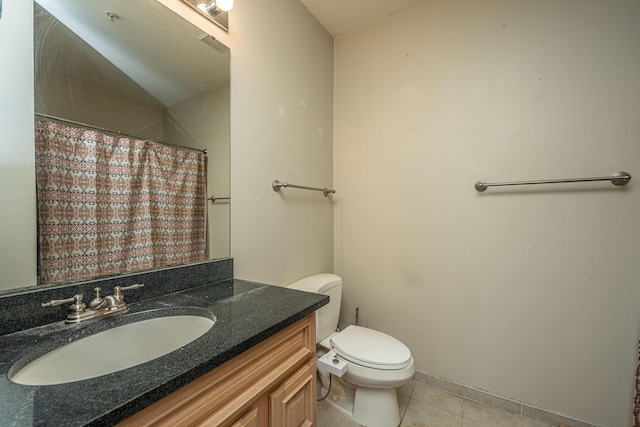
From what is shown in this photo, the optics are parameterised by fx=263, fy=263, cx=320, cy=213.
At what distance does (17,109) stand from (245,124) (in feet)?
2.52

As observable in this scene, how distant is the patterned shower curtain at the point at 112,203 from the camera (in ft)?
2.48

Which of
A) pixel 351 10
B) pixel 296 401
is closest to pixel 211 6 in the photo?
pixel 351 10

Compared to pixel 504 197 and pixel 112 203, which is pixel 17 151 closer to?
pixel 112 203

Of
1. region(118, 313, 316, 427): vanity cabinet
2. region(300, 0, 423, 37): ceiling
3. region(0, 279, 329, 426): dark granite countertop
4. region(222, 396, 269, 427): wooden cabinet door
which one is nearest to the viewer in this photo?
region(0, 279, 329, 426): dark granite countertop

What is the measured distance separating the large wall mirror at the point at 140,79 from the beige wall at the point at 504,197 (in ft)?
3.48

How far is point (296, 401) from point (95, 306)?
26.7 inches

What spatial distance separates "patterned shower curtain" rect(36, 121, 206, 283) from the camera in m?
0.76

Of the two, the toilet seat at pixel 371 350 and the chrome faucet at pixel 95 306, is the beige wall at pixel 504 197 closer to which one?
the toilet seat at pixel 371 350

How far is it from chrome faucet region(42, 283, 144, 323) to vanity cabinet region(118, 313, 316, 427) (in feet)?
1.36

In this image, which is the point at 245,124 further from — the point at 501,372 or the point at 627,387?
the point at 627,387

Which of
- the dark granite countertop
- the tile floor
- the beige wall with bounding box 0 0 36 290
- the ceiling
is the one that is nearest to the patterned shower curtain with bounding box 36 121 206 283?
the beige wall with bounding box 0 0 36 290

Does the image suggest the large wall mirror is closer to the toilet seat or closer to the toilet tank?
the toilet tank

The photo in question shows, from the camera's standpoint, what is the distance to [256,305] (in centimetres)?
89

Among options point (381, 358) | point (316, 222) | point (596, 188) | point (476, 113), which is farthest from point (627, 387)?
point (316, 222)
